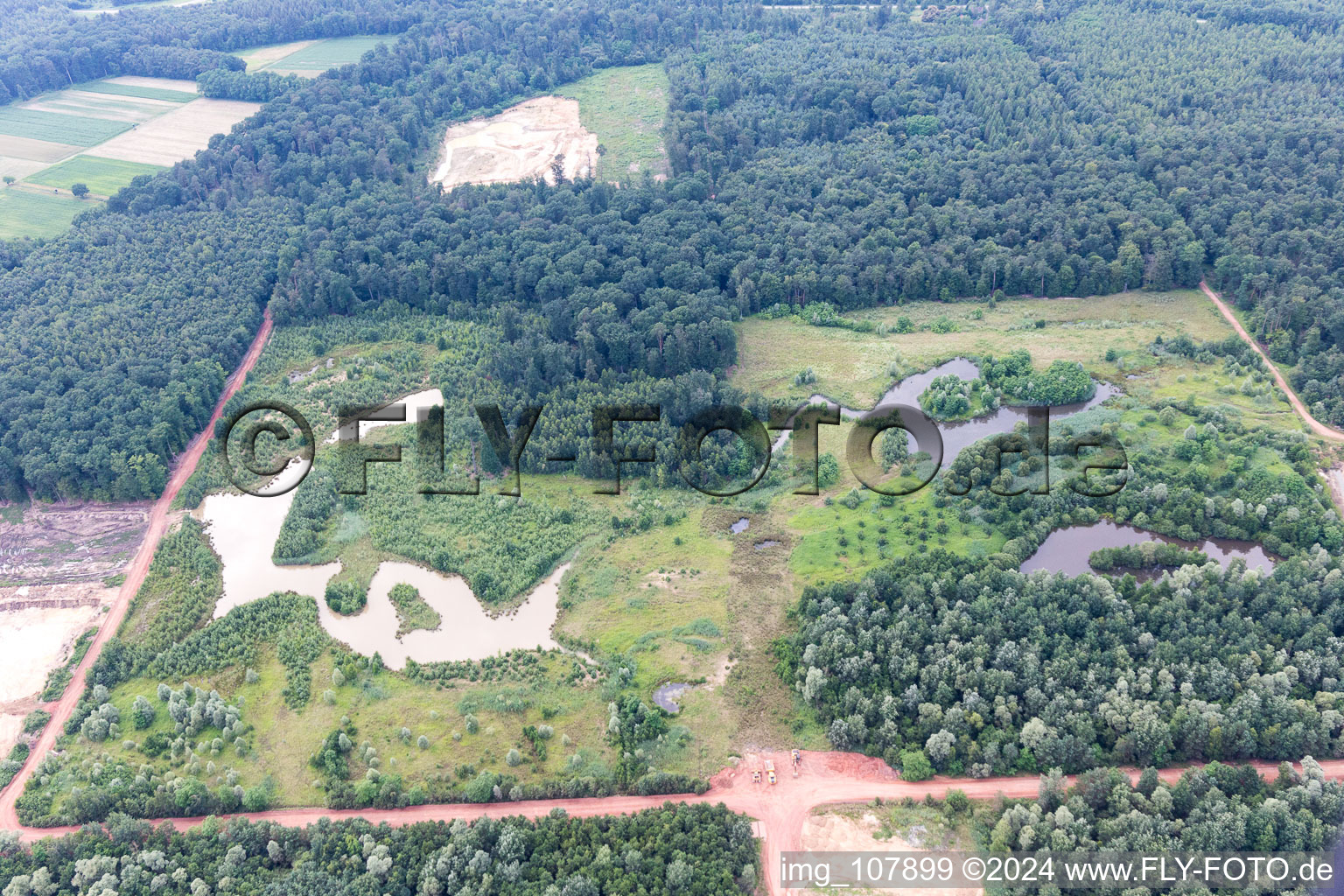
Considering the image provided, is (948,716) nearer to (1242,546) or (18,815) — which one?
(1242,546)

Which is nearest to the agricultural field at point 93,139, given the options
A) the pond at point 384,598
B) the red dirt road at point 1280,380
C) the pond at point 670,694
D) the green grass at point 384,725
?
the pond at point 384,598

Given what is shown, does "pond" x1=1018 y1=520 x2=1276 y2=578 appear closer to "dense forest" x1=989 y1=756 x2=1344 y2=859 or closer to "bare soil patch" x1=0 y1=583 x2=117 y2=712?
"dense forest" x1=989 y1=756 x2=1344 y2=859

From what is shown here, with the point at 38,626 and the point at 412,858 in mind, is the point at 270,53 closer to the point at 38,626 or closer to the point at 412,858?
the point at 38,626

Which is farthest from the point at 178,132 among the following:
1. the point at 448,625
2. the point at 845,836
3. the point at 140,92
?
the point at 845,836

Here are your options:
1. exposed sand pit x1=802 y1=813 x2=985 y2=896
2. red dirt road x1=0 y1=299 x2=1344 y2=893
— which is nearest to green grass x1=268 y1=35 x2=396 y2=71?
red dirt road x1=0 y1=299 x2=1344 y2=893

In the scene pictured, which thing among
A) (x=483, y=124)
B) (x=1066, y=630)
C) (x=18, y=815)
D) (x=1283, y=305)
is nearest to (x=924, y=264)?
(x=1283, y=305)

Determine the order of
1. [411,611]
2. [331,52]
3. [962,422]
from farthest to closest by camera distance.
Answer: [331,52] < [962,422] < [411,611]
